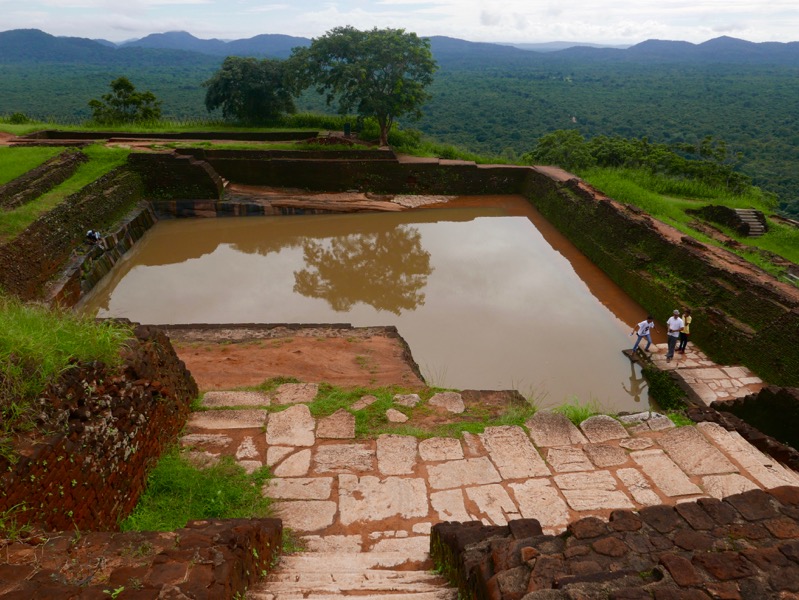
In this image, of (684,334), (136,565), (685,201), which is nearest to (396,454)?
(136,565)

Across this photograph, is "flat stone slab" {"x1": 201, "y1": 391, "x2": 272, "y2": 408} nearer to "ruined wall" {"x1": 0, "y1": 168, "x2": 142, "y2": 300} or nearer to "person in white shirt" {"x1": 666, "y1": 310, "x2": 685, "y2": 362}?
"ruined wall" {"x1": 0, "y1": 168, "x2": 142, "y2": 300}

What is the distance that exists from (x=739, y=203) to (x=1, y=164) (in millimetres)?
18631

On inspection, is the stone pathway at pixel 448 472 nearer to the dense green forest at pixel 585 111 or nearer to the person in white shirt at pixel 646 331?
the person in white shirt at pixel 646 331

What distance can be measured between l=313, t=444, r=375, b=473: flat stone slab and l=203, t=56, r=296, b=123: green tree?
1658cm

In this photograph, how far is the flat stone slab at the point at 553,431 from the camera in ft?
15.0

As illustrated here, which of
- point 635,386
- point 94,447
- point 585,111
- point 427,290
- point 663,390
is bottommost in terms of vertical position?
point 585,111

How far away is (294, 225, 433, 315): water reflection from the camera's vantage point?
10.1m

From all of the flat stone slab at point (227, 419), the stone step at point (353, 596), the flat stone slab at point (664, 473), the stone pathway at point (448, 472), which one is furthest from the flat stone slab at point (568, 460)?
the flat stone slab at point (227, 419)

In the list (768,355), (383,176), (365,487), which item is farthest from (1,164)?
(768,355)

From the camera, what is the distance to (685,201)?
14617 mm

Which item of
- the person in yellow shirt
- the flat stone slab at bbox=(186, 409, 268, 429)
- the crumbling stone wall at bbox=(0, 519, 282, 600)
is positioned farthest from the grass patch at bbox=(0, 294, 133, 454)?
the person in yellow shirt

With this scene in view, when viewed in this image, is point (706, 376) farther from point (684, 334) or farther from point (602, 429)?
point (602, 429)

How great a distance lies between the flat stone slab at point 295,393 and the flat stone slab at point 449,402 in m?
1.22

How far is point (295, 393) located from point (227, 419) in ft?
2.82
